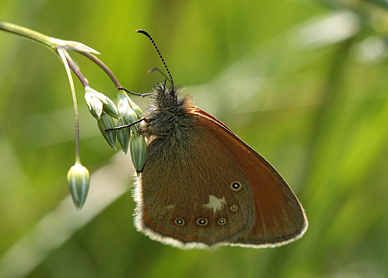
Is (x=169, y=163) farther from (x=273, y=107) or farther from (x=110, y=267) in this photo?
(x=273, y=107)

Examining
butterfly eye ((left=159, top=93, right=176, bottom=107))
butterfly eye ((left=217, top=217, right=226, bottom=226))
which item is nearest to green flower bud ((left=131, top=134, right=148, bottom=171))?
butterfly eye ((left=159, top=93, right=176, bottom=107))

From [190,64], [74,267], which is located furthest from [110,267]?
[190,64]

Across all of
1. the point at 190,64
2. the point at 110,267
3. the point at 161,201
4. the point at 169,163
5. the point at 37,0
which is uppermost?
the point at 37,0

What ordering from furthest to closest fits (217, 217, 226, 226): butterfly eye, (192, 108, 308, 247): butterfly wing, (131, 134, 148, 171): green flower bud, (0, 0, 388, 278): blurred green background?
(0, 0, 388, 278): blurred green background, (217, 217, 226, 226): butterfly eye, (192, 108, 308, 247): butterfly wing, (131, 134, 148, 171): green flower bud

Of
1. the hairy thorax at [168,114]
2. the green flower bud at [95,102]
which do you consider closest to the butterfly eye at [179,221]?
the hairy thorax at [168,114]

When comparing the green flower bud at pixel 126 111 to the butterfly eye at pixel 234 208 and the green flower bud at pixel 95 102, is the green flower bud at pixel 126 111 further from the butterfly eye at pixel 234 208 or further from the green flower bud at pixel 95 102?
the butterfly eye at pixel 234 208

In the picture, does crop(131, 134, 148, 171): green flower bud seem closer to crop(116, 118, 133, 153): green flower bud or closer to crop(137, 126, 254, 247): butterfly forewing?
crop(116, 118, 133, 153): green flower bud
